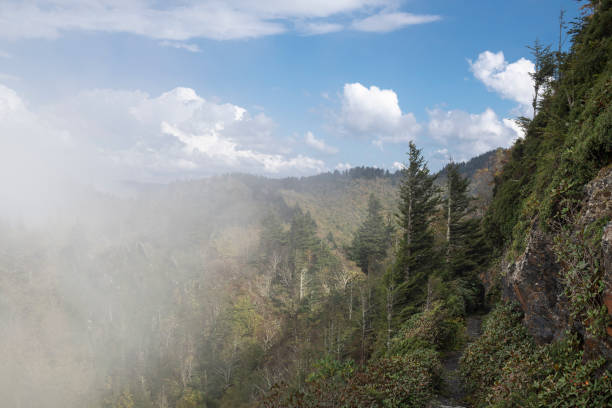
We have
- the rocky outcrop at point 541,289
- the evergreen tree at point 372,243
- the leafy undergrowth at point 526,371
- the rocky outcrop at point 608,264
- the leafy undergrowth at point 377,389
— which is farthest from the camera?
the evergreen tree at point 372,243

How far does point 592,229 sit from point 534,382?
3.71 meters

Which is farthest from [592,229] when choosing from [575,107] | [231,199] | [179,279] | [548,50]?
[231,199]

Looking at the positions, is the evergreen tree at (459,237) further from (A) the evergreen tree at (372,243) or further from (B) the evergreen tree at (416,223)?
(A) the evergreen tree at (372,243)

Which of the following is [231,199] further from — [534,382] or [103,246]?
[534,382]

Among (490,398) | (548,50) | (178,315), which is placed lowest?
(178,315)

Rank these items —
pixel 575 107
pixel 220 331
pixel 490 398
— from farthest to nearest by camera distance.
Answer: pixel 220 331 → pixel 575 107 → pixel 490 398

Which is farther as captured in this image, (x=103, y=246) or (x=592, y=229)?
(x=103, y=246)

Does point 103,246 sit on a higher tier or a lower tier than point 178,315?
higher

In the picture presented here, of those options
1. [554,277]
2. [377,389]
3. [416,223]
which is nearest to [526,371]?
[554,277]

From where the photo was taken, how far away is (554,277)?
27.4 feet

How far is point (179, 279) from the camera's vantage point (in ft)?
296

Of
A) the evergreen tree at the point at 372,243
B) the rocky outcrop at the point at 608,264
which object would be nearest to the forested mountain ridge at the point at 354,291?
the rocky outcrop at the point at 608,264

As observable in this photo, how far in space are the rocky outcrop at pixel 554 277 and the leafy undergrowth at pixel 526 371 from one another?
41cm

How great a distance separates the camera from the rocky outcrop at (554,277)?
5945 millimetres
